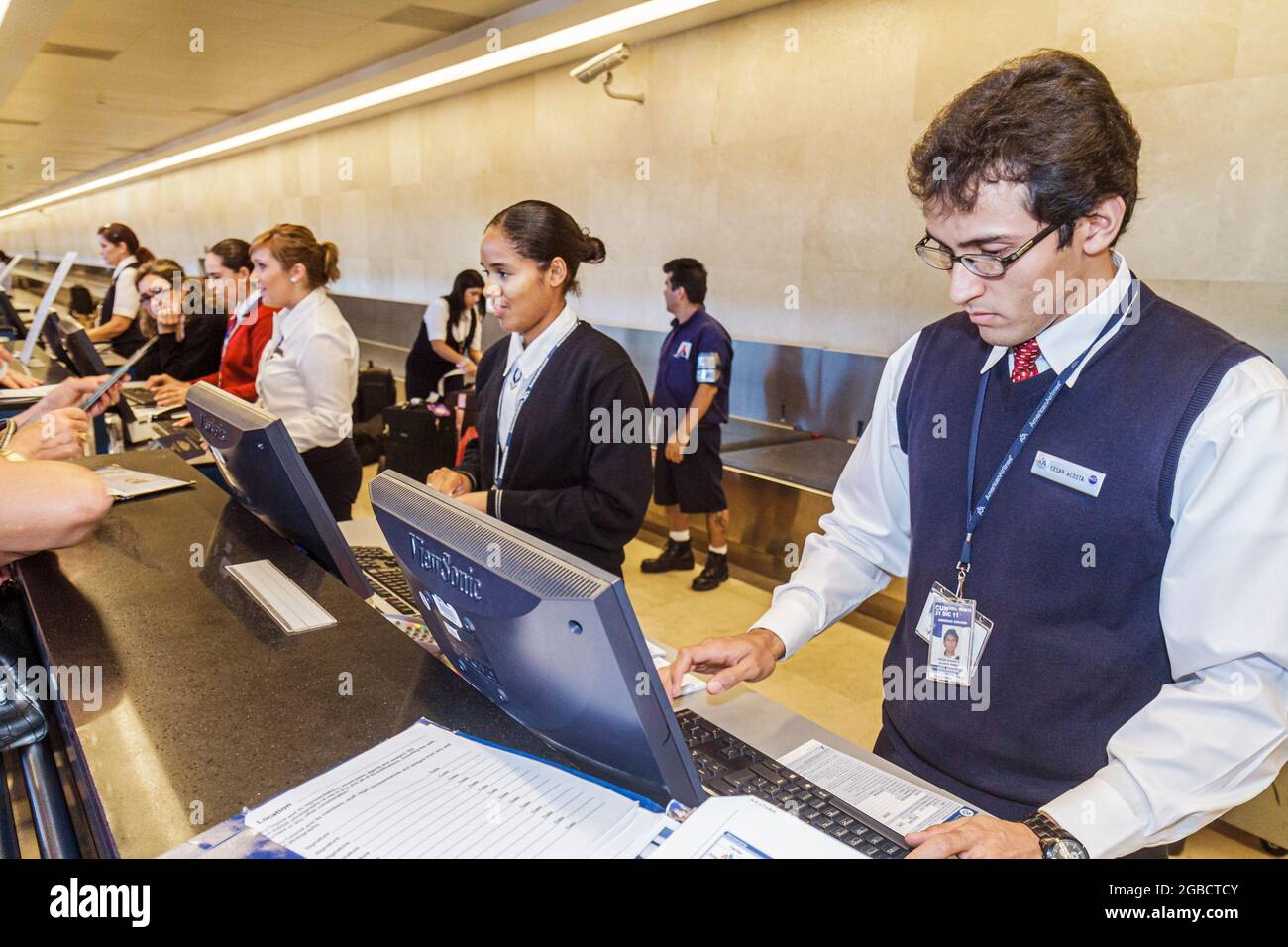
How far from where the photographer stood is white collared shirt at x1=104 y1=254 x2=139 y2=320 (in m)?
6.58

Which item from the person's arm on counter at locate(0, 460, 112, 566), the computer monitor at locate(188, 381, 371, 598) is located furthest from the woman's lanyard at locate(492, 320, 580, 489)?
the person's arm on counter at locate(0, 460, 112, 566)

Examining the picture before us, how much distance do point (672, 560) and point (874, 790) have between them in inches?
157

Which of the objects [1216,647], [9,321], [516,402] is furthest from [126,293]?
[1216,647]

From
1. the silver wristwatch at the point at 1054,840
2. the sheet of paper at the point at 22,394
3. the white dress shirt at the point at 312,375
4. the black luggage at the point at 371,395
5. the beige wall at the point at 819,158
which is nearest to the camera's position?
the silver wristwatch at the point at 1054,840

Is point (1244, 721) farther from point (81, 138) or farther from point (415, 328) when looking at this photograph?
point (81, 138)

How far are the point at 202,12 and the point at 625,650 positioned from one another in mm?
6593

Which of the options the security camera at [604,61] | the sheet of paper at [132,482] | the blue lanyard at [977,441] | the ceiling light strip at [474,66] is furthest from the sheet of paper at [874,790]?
the security camera at [604,61]

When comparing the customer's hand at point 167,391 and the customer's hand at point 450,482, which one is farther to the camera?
the customer's hand at point 167,391

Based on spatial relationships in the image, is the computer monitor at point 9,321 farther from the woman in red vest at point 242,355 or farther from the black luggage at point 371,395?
the woman in red vest at point 242,355

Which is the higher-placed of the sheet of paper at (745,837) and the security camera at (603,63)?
the security camera at (603,63)

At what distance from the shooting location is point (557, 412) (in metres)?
2.26

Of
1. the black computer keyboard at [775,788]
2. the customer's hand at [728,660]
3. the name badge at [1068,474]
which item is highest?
the name badge at [1068,474]

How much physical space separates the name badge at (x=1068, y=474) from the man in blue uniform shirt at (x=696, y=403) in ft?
11.5

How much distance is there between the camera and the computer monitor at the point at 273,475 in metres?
1.58
